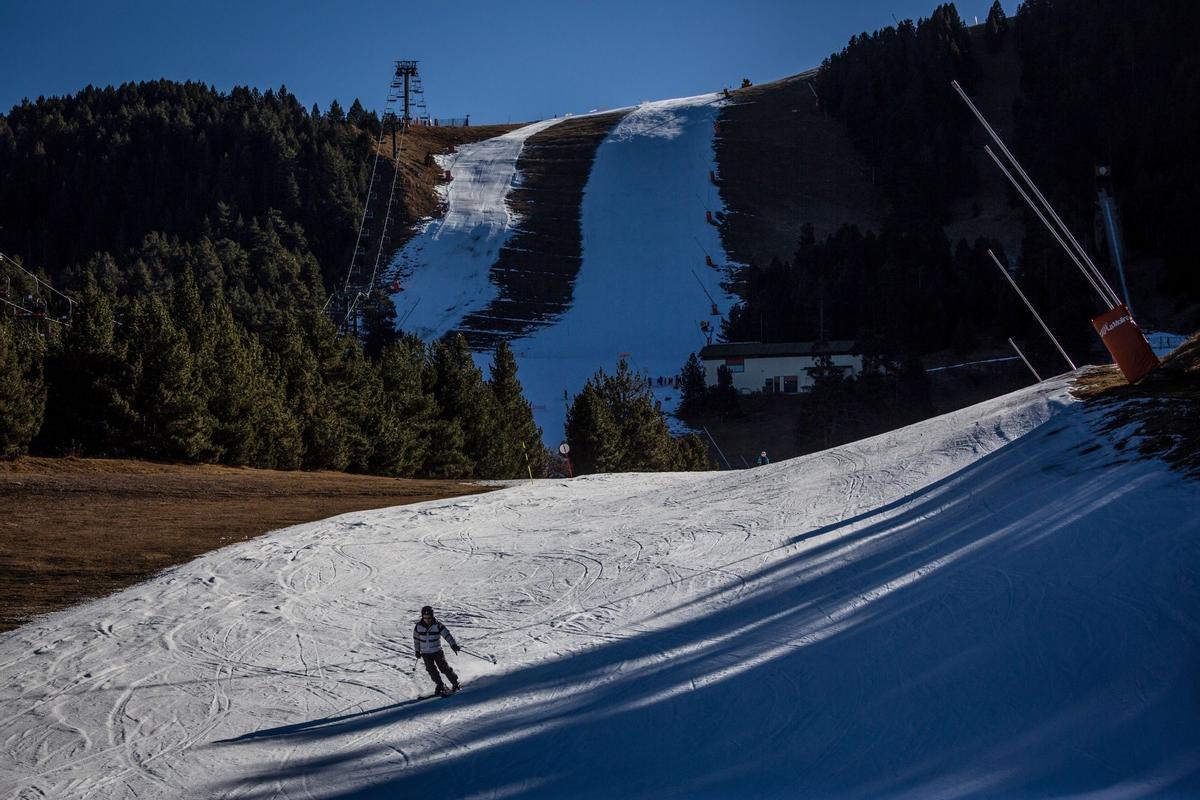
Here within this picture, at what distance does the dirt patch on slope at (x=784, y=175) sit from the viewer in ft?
336

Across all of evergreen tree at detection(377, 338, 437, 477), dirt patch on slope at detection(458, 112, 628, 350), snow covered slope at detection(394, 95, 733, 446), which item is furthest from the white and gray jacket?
dirt patch on slope at detection(458, 112, 628, 350)

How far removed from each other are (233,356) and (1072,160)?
85184 mm

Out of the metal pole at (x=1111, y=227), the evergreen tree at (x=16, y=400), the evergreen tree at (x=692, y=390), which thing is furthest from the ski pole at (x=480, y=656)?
the metal pole at (x=1111, y=227)

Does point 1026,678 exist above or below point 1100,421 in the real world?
below

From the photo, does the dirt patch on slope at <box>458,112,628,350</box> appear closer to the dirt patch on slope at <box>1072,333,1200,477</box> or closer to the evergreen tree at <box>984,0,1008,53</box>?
the evergreen tree at <box>984,0,1008,53</box>

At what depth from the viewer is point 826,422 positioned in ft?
193

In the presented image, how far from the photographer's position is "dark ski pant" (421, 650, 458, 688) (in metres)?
13.6

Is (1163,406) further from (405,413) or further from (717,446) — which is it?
(717,446)

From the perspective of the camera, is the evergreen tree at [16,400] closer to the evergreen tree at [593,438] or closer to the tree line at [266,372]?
the tree line at [266,372]

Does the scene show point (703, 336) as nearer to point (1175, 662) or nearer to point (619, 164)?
point (619, 164)

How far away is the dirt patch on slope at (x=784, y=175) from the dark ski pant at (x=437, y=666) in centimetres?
8482

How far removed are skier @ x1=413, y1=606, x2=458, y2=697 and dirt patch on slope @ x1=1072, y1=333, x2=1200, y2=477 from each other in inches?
435

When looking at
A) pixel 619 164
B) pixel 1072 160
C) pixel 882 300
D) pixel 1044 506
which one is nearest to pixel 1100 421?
pixel 1044 506

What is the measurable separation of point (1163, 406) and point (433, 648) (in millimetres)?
12950
